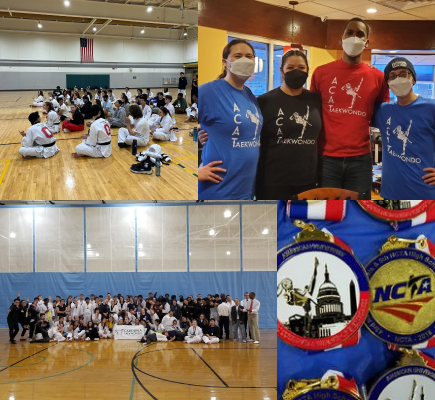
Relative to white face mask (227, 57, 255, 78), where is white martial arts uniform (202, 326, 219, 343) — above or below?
below

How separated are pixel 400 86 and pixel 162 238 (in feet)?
37.5

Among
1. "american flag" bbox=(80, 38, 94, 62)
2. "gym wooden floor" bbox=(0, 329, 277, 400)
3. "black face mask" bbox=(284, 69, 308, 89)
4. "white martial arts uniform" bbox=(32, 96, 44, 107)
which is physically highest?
"american flag" bbox=(80, 38, 94, 62)

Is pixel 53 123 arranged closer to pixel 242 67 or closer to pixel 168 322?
pixel 242 67

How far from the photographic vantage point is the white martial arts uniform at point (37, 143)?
5.48 meters

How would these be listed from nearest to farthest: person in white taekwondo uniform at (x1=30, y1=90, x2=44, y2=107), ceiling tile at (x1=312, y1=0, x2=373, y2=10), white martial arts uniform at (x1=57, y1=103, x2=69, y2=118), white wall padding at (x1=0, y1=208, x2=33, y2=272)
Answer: ceiling tile at (x1=312, y1=0, x2=373, y2=10) < person in white taekwondo uniform at (x1=30, y1=90, x2=44, y2=107) < white martial arts uniform at (x1=57, y1=103, x2=69, y2=118) < white wall padding at (x1=0, y1=208, x2=33, y2=272)

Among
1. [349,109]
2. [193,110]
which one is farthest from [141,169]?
[349,109]

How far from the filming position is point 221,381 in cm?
677

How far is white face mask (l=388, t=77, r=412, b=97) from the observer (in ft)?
8.73

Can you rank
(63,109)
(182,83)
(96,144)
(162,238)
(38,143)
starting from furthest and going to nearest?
(162,238), (63,109), (96,144), (38,143), (182,83)

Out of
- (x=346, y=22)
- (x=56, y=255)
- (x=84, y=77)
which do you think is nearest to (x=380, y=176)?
(x=346, y=22)

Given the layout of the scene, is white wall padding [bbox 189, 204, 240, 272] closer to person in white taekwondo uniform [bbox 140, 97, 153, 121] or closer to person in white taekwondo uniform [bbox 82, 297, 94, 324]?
person in white taekwondo uniform [bbox 82, 297, 94, 324]

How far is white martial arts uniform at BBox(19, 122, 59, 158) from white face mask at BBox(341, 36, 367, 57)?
13.3 ft

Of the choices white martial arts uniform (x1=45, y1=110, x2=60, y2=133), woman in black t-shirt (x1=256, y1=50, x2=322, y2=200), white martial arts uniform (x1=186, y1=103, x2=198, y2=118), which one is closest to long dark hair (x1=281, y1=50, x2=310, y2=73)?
woman in black t-shirt (x1=256, y1=50, x2=322, y2=200)

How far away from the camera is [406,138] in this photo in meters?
2.76
